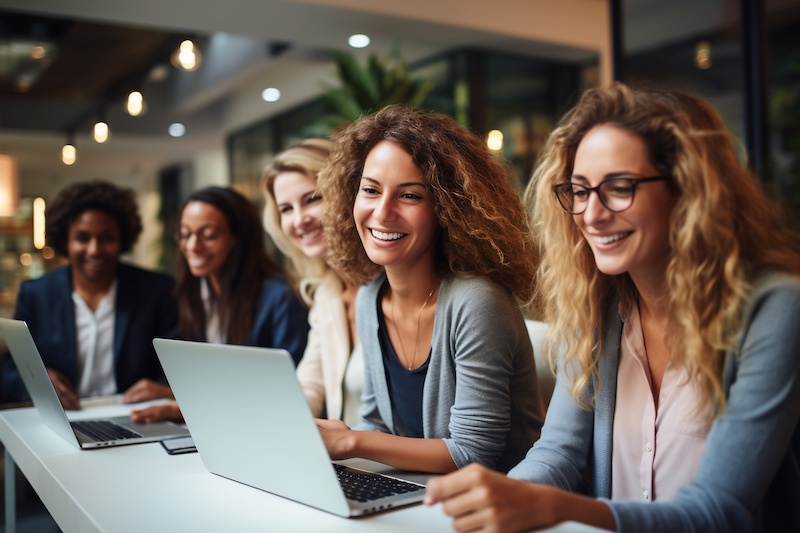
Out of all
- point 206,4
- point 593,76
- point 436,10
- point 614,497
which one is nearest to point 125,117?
point 206,4

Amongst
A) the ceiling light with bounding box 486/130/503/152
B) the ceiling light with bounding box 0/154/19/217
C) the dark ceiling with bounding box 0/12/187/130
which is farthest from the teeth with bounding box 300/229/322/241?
the dark ceiling with bounding box 0/12/187/130

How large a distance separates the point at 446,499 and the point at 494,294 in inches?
25.2

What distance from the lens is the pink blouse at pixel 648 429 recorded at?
4.07 ft

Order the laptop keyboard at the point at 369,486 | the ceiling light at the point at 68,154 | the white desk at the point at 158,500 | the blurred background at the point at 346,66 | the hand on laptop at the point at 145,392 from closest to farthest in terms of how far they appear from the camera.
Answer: the white desk at the point at 158,500
the laptop keyboard at the point at 369,486
the hand on laptop at the point at 145,392
the blurred background at the point at 346,66
the ceiling light at the point at 68,154

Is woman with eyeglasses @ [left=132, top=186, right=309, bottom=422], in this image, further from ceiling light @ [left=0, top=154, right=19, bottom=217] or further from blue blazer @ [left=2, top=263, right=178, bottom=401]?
ceiling light @ [left=0, top=154, right=19, bottom=217]

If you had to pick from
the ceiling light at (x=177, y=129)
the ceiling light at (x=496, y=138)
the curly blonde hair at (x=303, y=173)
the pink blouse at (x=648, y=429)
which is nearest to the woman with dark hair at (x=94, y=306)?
the curly blonde hair at (x=303, y=173)

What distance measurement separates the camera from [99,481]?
1.40 m

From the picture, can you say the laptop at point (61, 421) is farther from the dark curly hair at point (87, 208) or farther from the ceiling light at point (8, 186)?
the ceiling light at point (8, 186)

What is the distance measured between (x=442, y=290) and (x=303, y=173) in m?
0.96

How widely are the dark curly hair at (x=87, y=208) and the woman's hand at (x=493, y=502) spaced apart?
86.0 inches

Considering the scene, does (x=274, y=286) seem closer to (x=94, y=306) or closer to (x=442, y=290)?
(x=94, y=306)

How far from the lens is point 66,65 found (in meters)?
6.33

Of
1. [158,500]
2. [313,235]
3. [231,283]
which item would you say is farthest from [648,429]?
[231,283]

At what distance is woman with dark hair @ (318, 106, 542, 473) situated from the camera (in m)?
1.54
